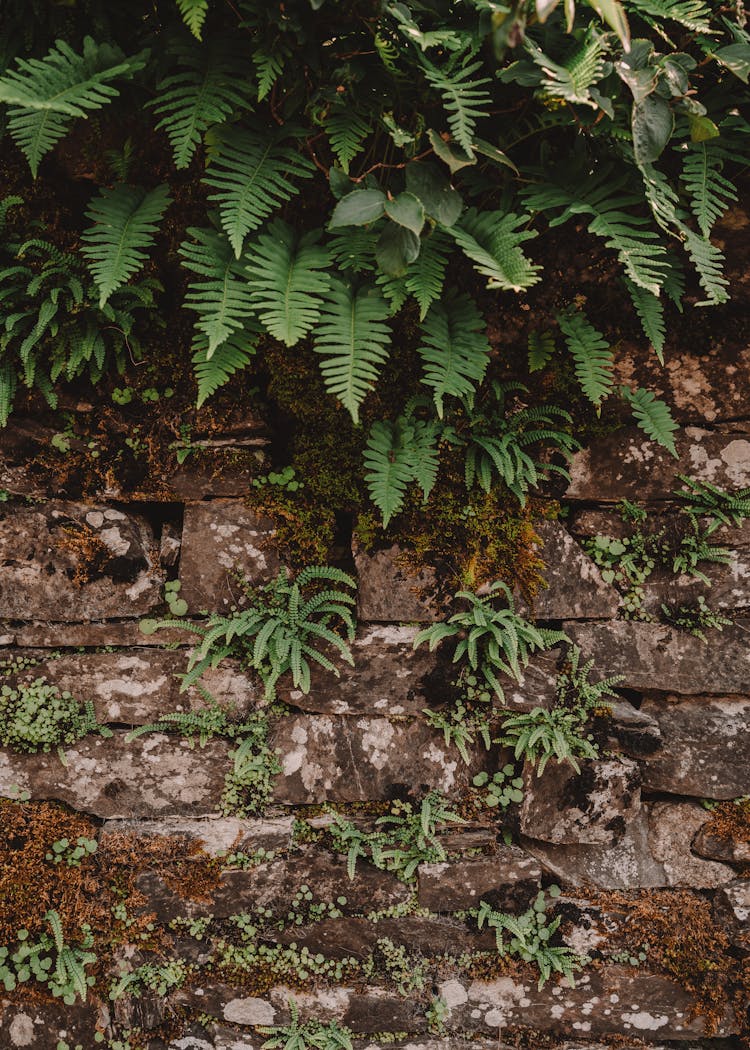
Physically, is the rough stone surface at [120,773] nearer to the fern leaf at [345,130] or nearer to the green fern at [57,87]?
the green fern at [57,87]

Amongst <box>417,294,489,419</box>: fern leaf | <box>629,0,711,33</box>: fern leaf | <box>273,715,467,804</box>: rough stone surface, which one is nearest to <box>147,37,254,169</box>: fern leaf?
<box>417,294,489,419</box>: fern leaf

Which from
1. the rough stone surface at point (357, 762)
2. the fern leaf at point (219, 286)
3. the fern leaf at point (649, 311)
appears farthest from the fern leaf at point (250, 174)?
the rough stone surface at point (357, 762)

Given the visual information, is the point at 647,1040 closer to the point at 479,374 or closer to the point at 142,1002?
the point at 142,1002

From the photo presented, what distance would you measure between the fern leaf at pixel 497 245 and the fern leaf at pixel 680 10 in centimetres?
95

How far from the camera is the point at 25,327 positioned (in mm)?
3264

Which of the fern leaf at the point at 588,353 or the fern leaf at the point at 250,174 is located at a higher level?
the fern leaf at the point at 250,174

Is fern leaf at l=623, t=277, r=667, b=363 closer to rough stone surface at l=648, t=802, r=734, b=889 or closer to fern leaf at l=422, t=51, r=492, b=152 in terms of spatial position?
fern leaf at l=422, t=51, r=492, b=152

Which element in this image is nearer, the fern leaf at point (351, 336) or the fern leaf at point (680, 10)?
the fern leaf at point (680, 10)

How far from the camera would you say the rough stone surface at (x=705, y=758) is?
12.6 feet

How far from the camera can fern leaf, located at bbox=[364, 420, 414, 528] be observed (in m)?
3.27

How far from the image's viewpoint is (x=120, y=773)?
12.4ft

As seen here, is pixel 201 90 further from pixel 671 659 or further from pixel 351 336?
pixel 671 659

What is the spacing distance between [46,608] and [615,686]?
3.61 meters

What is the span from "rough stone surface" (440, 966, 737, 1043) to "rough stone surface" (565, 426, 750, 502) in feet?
9.89
